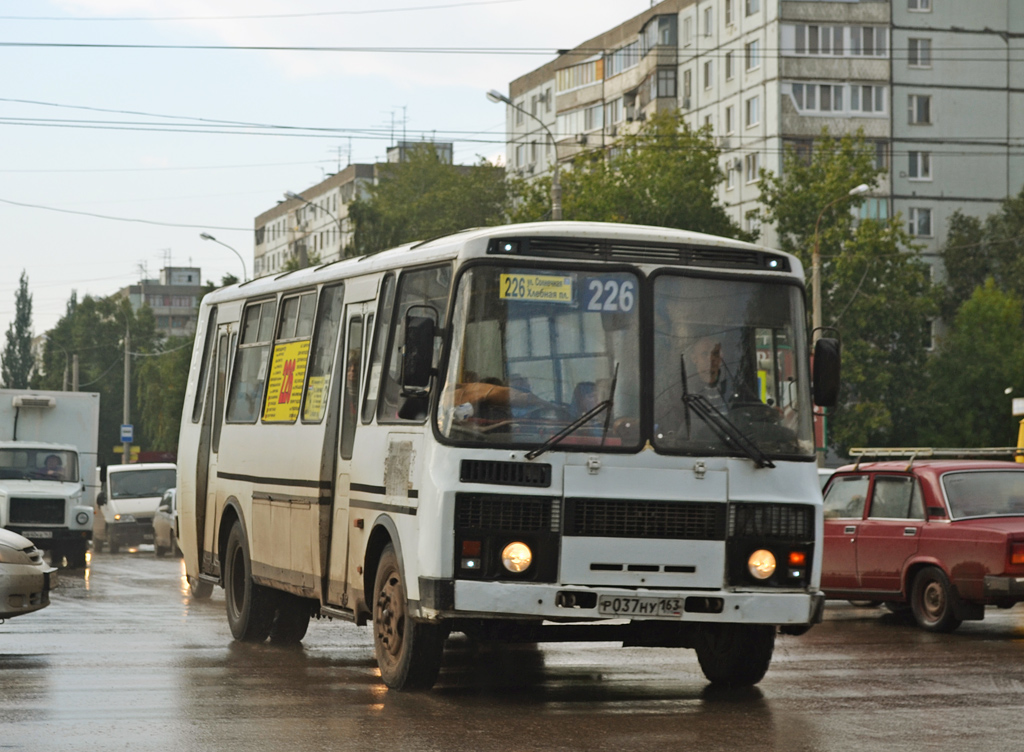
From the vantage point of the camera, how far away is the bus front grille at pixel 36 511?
27766mm

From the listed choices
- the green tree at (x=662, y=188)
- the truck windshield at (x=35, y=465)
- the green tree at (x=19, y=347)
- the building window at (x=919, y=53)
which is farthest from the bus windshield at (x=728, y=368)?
the green tree at (x=19, y=347)

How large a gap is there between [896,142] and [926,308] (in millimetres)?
8851

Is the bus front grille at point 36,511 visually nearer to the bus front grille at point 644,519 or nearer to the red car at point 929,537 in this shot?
the red car at point 929,537

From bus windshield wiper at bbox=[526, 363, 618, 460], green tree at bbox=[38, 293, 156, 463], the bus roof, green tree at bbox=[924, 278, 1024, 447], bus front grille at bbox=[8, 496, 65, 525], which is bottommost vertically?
bus front grille at bbox=[8, 496, 65, 525]

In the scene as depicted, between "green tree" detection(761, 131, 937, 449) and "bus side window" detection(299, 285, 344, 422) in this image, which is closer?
"bus side window" detection(299, 285, 344, 422)

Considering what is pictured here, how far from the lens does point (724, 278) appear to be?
10.8 meters

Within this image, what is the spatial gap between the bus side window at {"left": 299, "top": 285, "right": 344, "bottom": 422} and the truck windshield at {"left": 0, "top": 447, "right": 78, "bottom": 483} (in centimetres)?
1659

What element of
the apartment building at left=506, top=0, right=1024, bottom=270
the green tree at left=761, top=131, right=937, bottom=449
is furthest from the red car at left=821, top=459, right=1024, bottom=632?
the apartment building at left=506, top=0, right=1024, bottom=270

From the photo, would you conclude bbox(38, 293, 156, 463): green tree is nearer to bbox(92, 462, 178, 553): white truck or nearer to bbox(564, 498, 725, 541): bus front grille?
bbox(92, 462, 178, 553): white truck

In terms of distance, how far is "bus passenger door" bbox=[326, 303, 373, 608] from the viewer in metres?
12.2

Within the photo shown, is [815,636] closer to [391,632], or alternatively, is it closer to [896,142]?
[391,632]

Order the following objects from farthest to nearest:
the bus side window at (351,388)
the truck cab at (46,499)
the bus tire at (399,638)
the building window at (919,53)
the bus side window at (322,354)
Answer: the building window at (919,53) < the truck cab at (46,499) < the bus side window at (322,354) < the bus side window at (351,388) < the bus tire at (399,638)

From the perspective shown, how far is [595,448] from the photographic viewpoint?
Result: 10281mm

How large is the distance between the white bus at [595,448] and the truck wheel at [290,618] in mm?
3259
